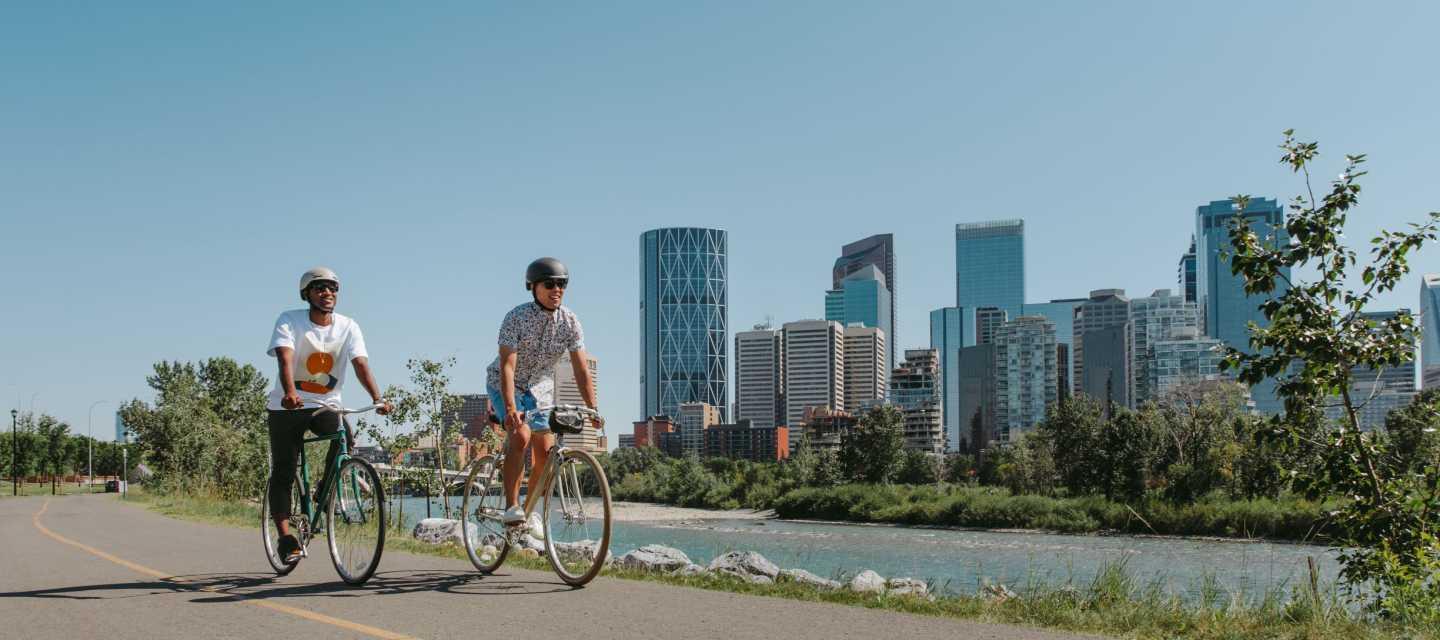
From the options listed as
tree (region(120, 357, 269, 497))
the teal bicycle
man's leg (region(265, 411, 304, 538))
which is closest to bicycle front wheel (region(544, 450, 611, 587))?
the teal bicycle

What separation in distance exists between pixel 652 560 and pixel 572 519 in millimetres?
2999

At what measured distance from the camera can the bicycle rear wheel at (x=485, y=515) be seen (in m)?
7.59

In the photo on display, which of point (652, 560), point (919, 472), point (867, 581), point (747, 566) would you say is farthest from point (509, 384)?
point (919, 472)

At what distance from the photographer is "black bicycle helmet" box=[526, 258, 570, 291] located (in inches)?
286

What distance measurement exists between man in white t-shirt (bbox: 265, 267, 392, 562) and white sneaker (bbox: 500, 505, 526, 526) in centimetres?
103

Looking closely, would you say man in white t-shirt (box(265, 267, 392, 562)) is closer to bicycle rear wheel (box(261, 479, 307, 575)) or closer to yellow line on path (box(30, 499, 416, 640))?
bicycle rear wheel (box(261, 479, 307, 575))

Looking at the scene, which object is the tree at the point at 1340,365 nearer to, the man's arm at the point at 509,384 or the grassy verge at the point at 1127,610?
the grassy verge at the point at 1127,610

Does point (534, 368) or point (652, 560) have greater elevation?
point (534, 368)

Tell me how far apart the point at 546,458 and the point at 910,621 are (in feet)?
8.51

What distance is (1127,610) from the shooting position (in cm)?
626

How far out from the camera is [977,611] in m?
6.30

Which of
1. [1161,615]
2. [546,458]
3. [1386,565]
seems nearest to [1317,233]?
[1386,565]

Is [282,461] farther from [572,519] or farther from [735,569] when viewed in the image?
[735,569]

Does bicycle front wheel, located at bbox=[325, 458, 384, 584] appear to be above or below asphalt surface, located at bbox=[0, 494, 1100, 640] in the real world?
above
